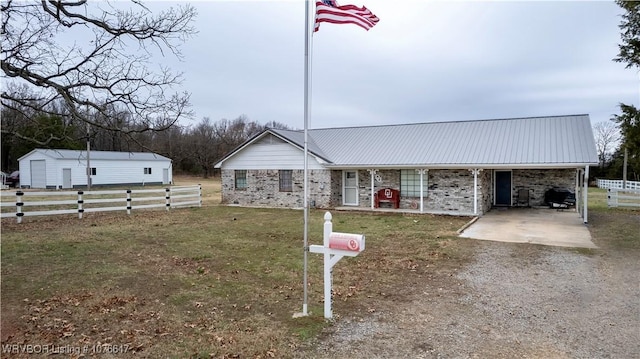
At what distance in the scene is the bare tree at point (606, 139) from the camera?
154 feet

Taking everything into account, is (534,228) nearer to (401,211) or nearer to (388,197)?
(401,211)

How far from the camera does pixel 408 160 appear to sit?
1658 centimetres

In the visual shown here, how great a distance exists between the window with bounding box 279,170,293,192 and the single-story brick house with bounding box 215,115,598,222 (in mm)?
50

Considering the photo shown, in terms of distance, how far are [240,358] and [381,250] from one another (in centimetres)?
567

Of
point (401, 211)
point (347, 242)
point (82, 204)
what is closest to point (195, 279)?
point (347, 242)

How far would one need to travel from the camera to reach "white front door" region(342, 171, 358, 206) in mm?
18420

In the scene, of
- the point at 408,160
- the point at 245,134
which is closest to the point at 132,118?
the point at 408,160

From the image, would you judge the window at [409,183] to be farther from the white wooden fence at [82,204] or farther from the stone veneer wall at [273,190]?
the white wooden fence at [82,204]

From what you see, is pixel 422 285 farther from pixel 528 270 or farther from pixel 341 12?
pixel 341 12

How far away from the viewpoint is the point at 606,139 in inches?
1905

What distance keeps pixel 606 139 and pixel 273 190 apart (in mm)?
48799

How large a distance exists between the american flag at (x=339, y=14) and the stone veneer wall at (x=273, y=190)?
41.7ft

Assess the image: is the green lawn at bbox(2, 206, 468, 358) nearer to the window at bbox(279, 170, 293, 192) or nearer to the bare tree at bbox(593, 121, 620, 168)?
the window at bbox(279, 170, 293, 192)

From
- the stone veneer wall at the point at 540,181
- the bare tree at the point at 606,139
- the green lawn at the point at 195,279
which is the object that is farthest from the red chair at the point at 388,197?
the bare tree at the point at 606,139
